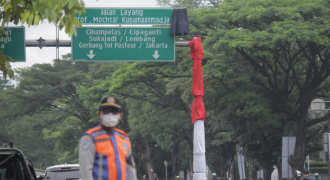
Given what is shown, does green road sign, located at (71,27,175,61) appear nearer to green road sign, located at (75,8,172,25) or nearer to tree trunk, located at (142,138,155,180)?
green road sign, located at (75,8,172,25)

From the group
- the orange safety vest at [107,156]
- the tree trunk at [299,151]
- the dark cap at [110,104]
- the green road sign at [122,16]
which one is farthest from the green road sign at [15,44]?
the tree trunk at [299,151]

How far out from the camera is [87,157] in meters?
4.88

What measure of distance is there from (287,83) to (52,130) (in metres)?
34.2

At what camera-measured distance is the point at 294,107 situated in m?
30.7

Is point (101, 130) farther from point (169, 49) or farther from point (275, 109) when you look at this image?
point (275, 109)

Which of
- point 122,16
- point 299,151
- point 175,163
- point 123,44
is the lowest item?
point 175,163

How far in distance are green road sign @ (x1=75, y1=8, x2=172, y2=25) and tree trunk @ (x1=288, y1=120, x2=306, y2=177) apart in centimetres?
1218

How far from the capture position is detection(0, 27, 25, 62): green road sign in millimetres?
18297

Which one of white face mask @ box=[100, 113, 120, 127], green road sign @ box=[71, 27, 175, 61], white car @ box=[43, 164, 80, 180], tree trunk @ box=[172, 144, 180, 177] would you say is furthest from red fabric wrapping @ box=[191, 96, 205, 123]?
tree trunk @ box=[172, 144, 180, 177]

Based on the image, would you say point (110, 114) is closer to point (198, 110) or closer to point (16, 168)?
point (16, 168)

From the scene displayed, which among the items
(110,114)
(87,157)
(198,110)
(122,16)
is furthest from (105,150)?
(198,110)

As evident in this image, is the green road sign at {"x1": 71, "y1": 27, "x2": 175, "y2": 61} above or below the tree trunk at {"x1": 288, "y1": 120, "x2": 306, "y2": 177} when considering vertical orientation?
above

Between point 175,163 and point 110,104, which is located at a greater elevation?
point 110,104

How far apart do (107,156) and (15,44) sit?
46.3 ft
